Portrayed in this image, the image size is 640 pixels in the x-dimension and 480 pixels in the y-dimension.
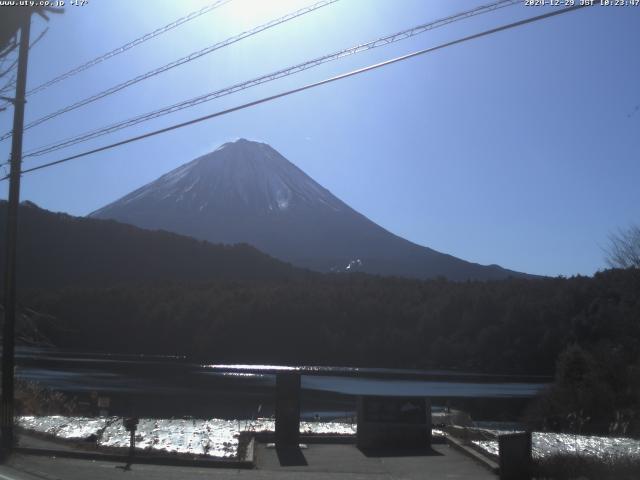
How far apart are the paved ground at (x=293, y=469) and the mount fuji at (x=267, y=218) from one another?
13432 cm

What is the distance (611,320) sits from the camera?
4291cm

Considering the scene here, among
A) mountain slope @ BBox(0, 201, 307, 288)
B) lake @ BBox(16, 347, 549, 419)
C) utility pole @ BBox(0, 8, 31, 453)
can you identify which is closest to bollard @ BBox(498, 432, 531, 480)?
utility pole @ BBox(0, 8, 31, 453)

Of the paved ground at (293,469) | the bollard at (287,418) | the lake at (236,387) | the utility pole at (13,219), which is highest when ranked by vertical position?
the utility pole at (13,219)

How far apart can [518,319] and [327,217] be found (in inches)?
4439

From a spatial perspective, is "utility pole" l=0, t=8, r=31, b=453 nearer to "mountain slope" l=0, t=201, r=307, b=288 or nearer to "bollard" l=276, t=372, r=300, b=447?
"bollard" l=276, t=372, r=300, b=447

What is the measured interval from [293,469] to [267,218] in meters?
152

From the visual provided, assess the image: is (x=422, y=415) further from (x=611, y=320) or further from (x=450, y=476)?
(x=611, y=320)

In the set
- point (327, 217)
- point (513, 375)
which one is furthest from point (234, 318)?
point (327, 217)

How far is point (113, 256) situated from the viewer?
95312mm

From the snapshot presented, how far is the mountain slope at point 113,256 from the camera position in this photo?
8931 cm

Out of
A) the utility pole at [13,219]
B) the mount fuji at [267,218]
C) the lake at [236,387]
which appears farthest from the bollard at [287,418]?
the mount fuji at [267,218]

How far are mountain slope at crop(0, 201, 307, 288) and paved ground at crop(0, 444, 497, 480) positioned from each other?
77.4m

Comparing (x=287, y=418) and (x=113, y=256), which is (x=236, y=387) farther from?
(x=113, y=256)

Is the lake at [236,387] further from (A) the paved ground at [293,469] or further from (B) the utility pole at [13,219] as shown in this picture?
(A) the paved ground at [293,469]
